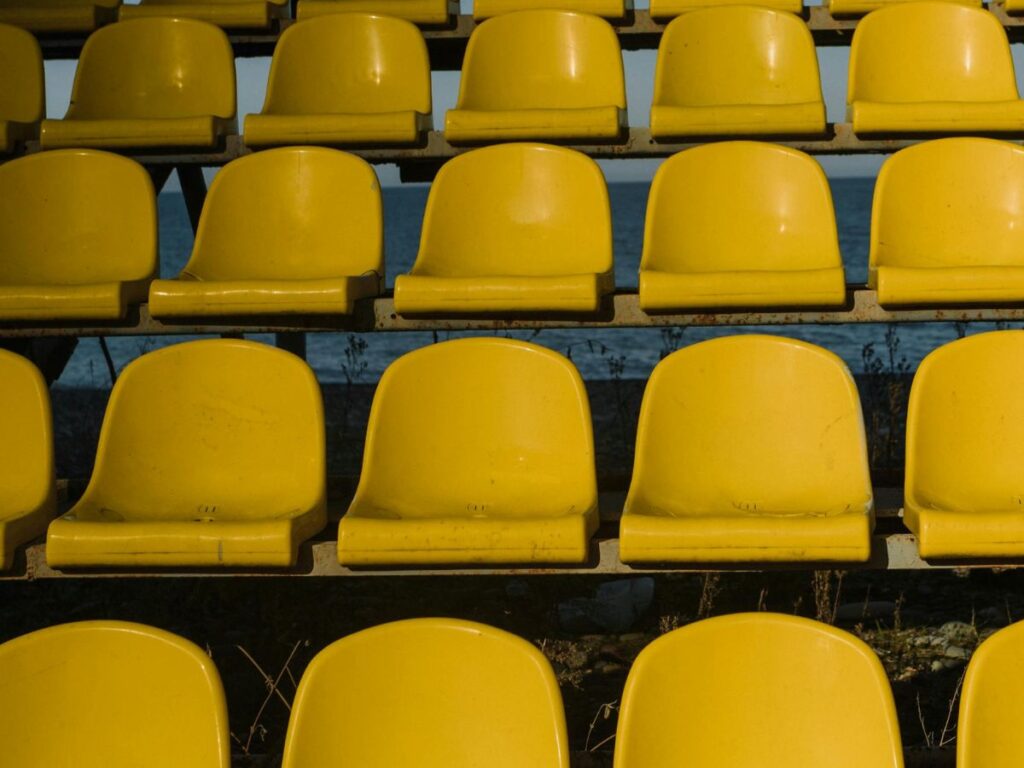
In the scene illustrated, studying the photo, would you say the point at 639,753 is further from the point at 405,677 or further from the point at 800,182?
the point at 800,182

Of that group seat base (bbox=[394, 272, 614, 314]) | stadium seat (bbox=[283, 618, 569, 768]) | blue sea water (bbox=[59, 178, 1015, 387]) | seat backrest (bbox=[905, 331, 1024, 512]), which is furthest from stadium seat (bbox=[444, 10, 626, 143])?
blue sea water (bbox=[59, 178, 1015, 387])

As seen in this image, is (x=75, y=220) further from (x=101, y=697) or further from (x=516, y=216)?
(x=101, y=697)

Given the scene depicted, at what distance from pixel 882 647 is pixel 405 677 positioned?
5.49ft

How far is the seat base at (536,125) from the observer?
9.66ft

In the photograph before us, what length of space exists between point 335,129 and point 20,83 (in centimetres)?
98

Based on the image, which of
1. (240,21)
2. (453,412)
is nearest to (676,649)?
(453,412)

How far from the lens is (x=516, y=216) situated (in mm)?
→ 2723

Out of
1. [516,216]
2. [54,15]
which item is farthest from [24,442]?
[54,15]

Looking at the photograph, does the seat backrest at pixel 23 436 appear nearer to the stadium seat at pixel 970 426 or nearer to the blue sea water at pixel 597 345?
the stadium seat at pixel 970 426

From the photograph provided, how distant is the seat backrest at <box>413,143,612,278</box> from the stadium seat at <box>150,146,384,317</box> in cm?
14

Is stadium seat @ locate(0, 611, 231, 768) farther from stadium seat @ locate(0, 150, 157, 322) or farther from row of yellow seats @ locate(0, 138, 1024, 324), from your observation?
stadium seat @ locate(0, 150, 157, 322)

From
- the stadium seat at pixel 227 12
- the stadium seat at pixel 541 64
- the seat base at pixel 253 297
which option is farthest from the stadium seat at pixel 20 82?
the seat base at pixel 253 297

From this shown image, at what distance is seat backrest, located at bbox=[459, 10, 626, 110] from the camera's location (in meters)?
3.34

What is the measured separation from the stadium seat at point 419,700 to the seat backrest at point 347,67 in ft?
6.87
